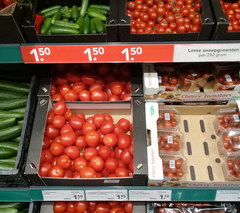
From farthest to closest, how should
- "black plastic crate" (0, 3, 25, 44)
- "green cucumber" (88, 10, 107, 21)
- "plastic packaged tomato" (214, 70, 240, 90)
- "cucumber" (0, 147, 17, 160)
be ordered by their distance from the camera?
1. "plastic packaged tomato" (214, 70, 240, 90)
2. "cucumber" (0, 147, 17, 160)
3. "green cucumber" (88, 10, 107, 21)
4. "black plastic crate" (0, 3, 25, 44)

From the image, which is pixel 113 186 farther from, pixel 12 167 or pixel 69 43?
pixel 69 43

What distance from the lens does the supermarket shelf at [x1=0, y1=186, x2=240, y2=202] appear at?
1.64 metres

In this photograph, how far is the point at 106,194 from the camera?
5.56 ft

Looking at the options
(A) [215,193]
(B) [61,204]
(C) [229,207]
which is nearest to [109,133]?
(B) [61,204]

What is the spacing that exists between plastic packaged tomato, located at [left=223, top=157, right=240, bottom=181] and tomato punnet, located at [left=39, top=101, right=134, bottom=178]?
1.85ft

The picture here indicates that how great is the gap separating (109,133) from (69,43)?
0.76 metres

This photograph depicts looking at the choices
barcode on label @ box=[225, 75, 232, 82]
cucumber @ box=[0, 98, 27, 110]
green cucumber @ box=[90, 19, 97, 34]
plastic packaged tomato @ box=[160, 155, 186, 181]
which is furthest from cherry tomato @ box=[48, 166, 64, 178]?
barcode on label @ box=[225, 75, 232, 82]

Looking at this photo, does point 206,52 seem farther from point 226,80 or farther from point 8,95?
point 8,95

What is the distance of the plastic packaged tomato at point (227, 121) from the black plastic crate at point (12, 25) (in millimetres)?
1325

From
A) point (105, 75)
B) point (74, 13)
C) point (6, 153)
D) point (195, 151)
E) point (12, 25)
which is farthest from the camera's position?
point (105, 75)

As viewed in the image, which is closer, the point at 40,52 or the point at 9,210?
the point at 40,52

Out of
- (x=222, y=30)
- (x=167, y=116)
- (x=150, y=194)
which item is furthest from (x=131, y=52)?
(x=150, y=194)

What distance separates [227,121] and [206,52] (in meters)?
0.75

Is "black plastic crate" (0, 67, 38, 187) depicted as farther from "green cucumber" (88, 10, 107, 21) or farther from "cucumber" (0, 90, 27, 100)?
"green cucumber" (88, 10, 107, 21)
